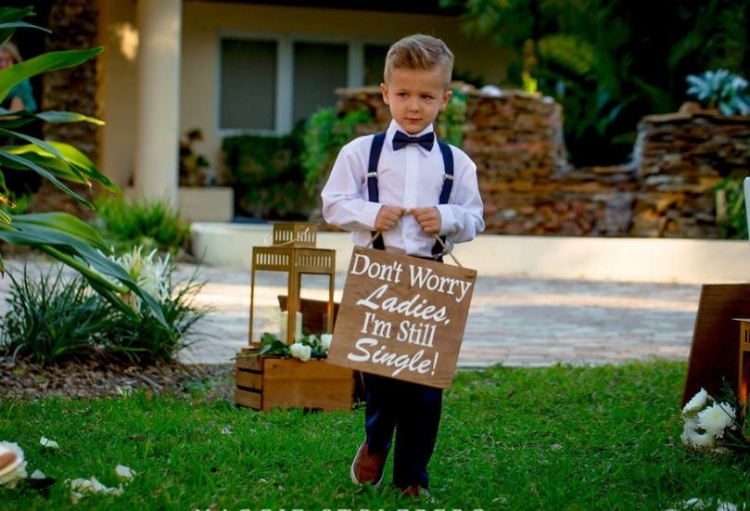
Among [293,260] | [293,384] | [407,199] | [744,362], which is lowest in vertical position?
[293,384]

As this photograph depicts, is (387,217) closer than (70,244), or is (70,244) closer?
(387,217)

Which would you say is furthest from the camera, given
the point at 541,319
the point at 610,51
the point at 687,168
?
the point at 610,51

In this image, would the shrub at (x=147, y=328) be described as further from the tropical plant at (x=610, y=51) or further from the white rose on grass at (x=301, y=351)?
the tropical plant at (x=610, y=51)

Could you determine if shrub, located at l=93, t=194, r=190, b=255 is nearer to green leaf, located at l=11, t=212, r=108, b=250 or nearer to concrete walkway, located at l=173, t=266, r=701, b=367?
concrete walkway, located at l=173, t=266, r=701, b=367

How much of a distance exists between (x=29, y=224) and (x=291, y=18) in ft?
42.0

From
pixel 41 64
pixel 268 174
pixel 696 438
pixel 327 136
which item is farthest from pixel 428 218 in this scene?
pixel 268 174

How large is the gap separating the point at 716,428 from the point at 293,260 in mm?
2004

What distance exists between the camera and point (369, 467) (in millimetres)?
3932

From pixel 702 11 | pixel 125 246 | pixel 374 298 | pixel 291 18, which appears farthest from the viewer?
pixel 291 18

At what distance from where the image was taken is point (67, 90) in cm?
1523

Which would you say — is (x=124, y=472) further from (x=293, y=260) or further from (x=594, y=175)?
(x=594, y=175)

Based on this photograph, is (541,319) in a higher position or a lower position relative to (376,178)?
lower

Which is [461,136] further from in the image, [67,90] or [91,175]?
[91,175]

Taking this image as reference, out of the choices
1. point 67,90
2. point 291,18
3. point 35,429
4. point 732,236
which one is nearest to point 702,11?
point 732,236
